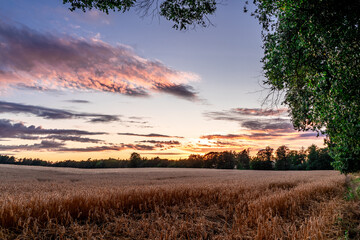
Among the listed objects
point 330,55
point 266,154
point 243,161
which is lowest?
point 243,161

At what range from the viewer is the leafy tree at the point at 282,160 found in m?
100

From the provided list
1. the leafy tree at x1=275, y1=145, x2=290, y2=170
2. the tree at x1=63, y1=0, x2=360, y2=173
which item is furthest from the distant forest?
the tree at x1=63, y1=0, x2=360, y2=173

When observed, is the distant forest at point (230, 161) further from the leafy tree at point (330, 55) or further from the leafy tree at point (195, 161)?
the leafy tree at point (330, 55)

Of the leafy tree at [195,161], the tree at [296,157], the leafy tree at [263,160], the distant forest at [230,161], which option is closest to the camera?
the distant forest at [230,161]

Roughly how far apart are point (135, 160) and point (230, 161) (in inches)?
1708

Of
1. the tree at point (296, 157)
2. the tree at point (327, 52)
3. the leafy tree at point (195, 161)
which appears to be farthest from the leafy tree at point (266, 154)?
the tree at point (327, 52)

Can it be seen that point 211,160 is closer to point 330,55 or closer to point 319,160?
point 319,160

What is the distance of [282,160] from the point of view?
332 feet

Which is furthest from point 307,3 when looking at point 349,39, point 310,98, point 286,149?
point 286,149

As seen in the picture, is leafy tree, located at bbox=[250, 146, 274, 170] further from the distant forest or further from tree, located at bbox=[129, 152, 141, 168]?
tree, located at bbox=[129, 152, 141, 168]

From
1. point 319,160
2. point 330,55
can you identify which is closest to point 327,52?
point 330,55

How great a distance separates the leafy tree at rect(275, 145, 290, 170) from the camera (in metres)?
100

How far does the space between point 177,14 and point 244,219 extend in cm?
911

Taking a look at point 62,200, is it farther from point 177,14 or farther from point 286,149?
point 286,149
